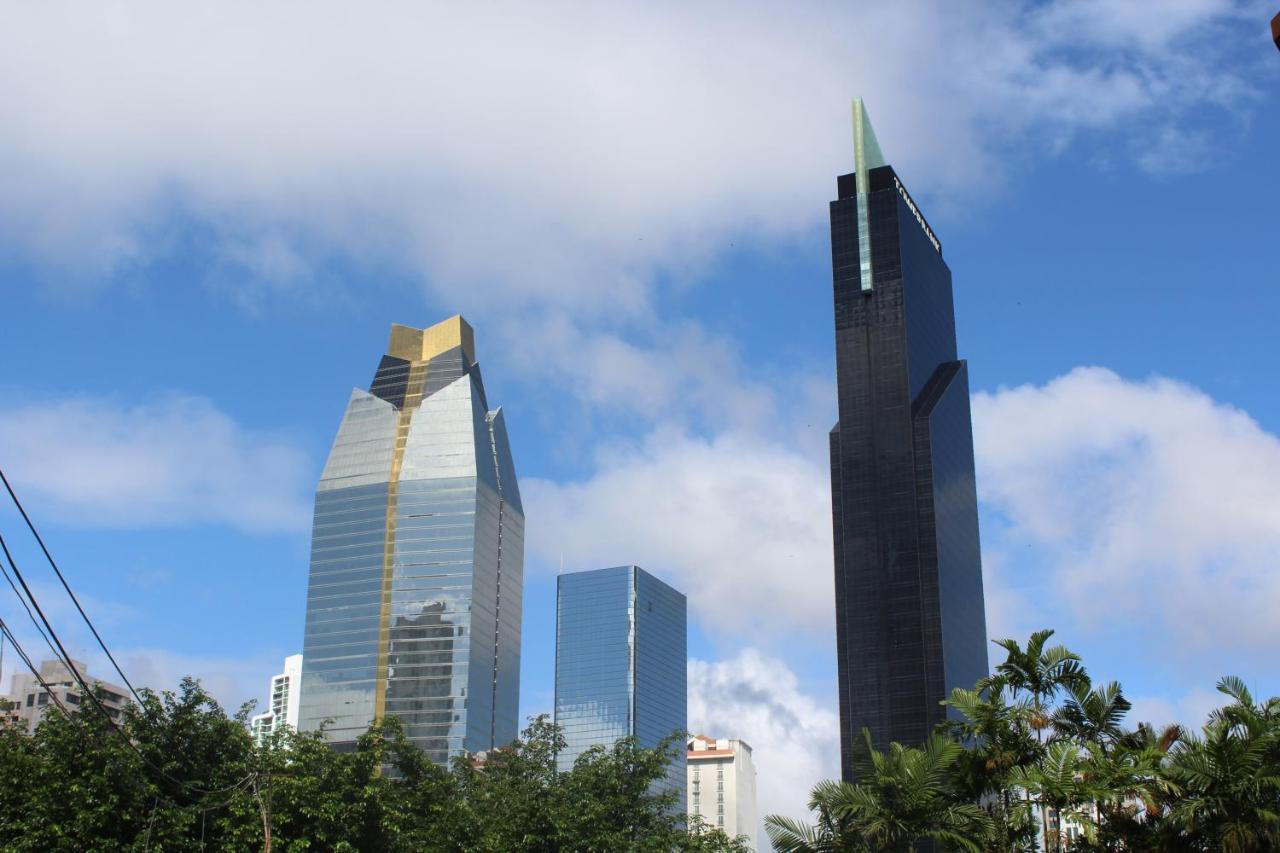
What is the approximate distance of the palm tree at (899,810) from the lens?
33031 millimetres

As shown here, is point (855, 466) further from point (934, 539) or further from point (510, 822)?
point (510, 822)

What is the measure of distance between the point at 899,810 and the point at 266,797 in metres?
23.2

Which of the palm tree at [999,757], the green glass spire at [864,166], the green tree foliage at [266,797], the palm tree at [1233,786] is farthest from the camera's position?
the green glass spire at [864,166]

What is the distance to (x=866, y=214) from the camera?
188125 millimetres

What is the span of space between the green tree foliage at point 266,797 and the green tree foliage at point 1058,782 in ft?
43.7

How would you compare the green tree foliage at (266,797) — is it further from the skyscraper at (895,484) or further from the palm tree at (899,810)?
the skyscraper at (895,484)

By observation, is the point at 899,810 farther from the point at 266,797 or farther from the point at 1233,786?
the point at 266,797

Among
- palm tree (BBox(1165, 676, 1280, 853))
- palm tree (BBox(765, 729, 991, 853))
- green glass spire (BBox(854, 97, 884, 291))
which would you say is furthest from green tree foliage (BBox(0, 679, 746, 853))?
green glass spire (BBox(854, 97, 884, 291))

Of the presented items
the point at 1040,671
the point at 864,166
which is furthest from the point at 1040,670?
the point at 864,166

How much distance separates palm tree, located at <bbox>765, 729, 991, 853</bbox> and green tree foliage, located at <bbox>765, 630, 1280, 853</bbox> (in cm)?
3

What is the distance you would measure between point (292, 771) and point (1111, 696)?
96.6 feet

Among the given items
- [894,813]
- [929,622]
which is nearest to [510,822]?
[894,813]

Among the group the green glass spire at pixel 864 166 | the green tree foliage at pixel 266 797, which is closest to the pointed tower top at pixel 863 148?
the green glass spire at pixel 864 166

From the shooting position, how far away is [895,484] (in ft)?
573
